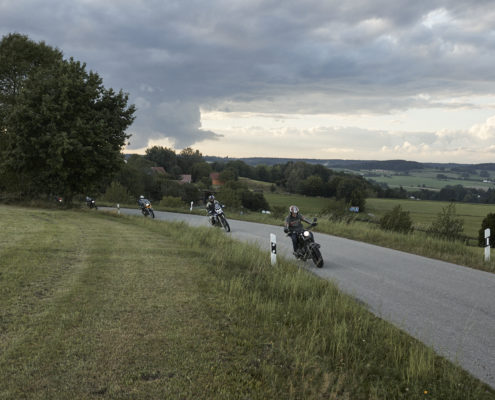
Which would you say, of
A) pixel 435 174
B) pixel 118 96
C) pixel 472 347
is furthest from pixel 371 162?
pixel 472 347

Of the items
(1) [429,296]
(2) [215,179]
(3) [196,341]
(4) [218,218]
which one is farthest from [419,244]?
(2) [215,179]

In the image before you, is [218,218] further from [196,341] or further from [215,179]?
[215,179]

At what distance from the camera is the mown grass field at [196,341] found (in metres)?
3.94

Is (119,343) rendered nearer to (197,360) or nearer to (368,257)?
(197,360)

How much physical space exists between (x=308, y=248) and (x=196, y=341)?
6841mm

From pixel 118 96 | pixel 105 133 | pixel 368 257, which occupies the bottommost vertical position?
pixel 368 257

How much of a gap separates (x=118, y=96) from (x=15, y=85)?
356 inches

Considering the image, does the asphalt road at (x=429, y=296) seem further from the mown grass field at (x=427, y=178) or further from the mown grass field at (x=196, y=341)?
the mown grass field at (x=427, y=178)

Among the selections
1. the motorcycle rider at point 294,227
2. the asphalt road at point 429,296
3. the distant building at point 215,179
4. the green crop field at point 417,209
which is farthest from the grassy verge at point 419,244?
the distant building at point 215,179

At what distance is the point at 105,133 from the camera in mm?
24422

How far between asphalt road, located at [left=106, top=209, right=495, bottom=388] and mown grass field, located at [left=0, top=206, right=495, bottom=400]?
54cm

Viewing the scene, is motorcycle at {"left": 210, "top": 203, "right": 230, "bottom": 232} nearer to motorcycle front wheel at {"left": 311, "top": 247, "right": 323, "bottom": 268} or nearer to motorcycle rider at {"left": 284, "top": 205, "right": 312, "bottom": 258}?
motorcycle rider at {"left": 284, "top": 205, "right": 312, "bottom": 258}

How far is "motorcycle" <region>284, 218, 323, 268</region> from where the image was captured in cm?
1102

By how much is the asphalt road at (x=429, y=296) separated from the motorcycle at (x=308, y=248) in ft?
0.84
